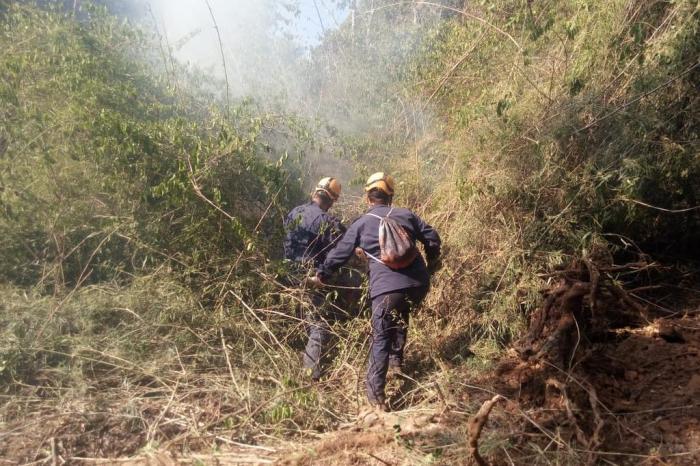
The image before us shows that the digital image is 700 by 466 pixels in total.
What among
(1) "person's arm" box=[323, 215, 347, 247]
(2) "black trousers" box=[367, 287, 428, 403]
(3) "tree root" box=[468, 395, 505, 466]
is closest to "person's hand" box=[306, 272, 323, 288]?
(1) "person's arm" box=[323, 215, 347, 247]

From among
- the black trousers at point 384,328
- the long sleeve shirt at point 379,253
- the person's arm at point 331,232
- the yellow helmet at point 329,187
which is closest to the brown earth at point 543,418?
the black trousers at point 384,328

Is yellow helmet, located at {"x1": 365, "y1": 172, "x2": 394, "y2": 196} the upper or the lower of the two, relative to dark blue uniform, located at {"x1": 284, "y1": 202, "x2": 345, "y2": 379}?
upper

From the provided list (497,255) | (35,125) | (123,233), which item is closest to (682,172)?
(497,255)

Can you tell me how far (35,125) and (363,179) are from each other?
3250 mm

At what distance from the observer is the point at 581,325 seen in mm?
3393

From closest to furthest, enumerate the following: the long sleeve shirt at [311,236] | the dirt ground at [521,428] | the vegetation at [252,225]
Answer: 1. the dirt ground at [521,428]
2. the vegetation at [252,225]
3. the long sleeve shirt at [311,236]

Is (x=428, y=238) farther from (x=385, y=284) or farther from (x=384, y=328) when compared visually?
(x=384, y=328)

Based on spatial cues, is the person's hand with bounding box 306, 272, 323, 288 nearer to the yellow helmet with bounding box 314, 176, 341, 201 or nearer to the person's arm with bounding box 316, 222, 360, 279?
the person's arm with bounding box 316, 222, 360, 279

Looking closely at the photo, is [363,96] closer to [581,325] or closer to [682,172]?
[682,172]

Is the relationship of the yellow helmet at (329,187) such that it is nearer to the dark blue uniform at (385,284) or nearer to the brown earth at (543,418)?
the dark blue uniform at (385,284)

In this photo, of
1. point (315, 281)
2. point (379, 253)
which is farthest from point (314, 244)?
point (379, 253)

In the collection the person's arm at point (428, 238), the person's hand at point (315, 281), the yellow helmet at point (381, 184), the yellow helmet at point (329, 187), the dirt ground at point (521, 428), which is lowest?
the dirt ground at point (521, 428)

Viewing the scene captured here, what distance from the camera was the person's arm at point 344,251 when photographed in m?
3.74

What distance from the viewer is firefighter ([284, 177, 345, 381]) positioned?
391 centimetres
